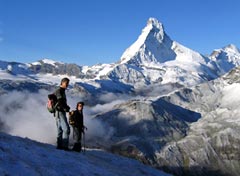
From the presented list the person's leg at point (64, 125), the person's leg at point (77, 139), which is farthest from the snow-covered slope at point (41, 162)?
the person's leg at point (77, 139)

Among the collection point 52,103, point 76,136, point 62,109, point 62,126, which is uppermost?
point 52,103

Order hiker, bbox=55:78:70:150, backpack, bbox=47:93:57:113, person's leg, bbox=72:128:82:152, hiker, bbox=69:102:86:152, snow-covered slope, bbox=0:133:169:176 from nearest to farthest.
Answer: snow-covered slope, bbox=0:133:169:176, backpack, bbox=47:93:57:113, hiker, bbox=55:78:70:150, hiker, bbox=69:102:86:152, person's leg, bbox=72:128:82:152

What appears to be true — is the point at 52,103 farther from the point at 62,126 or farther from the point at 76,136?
the point at 76,136

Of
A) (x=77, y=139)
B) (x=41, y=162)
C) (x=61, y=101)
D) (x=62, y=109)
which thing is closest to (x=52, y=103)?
(x=61, y=101)

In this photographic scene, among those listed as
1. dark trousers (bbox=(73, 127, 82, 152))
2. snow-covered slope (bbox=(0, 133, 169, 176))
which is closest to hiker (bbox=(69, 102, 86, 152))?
dark trousers (bbox=(73, 127, 82, 152))

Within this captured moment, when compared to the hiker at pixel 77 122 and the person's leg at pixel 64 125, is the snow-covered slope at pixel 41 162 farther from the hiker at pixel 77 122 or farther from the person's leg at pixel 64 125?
the hiker at pixel 77 122

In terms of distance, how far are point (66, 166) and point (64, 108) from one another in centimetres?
552

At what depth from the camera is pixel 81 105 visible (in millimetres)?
Answer: 36906

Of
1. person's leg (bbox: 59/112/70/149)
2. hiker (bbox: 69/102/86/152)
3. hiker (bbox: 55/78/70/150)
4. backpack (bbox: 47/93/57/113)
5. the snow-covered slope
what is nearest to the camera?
the snow-covered slope

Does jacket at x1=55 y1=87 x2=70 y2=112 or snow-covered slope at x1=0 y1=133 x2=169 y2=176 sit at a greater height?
jacket at x1=55 y1=87 x2=70 y2=112

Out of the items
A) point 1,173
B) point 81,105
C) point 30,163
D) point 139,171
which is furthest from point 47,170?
point 139,171

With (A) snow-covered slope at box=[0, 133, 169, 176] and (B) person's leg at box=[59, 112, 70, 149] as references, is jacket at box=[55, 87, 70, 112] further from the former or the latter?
(A) snow-covered slope at box=[0, 133, 169, 176]

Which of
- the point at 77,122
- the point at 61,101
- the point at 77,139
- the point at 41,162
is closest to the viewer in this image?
the point at 41,162

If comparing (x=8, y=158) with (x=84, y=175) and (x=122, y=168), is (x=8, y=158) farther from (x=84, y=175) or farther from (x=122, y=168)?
(x=122, y=168)
